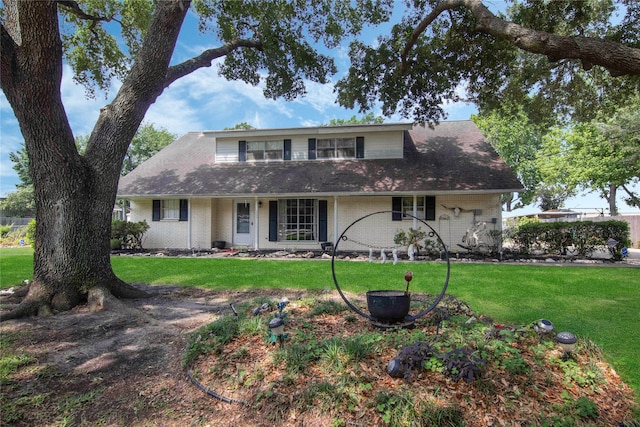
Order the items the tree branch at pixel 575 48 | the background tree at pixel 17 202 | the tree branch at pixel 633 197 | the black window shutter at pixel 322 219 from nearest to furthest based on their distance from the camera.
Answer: the tree branch at pixel 575 48
the black window shutter at pixel 322 219
the tree branch at pixel 633 197
the background tree at pixel 17 202

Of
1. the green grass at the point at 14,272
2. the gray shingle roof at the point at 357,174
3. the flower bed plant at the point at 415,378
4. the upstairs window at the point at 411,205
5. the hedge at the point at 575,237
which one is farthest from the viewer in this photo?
the upstairs window at the point at 411,205

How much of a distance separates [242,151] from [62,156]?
1096 centimetres

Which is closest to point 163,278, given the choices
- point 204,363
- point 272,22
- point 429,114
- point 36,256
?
point 36,256

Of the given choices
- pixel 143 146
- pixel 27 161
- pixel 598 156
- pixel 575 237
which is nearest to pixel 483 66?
pixel 575 237

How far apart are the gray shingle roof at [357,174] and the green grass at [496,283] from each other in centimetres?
342

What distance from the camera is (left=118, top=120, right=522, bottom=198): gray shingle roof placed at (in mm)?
12891

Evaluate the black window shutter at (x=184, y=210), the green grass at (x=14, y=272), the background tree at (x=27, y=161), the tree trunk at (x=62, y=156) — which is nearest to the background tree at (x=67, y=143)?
the tree trunk at (x=62, y=156)

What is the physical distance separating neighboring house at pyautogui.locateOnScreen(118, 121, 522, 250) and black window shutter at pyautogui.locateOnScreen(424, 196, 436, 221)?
0.04 metres

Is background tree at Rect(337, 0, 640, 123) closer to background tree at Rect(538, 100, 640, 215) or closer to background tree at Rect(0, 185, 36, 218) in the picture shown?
background tree at Rect(538, 100, 640, 215)

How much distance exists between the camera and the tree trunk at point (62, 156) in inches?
198

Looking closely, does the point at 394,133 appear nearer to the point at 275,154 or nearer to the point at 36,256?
the point at 275,154

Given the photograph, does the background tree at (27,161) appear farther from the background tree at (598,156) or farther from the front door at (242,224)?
the background tree at (598,156)

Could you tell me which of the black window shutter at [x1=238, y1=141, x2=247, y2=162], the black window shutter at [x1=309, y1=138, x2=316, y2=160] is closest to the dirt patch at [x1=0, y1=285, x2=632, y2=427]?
the black window shutter at [x1=309, y1=138, x2=316, y2=160]

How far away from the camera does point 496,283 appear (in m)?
7.39
